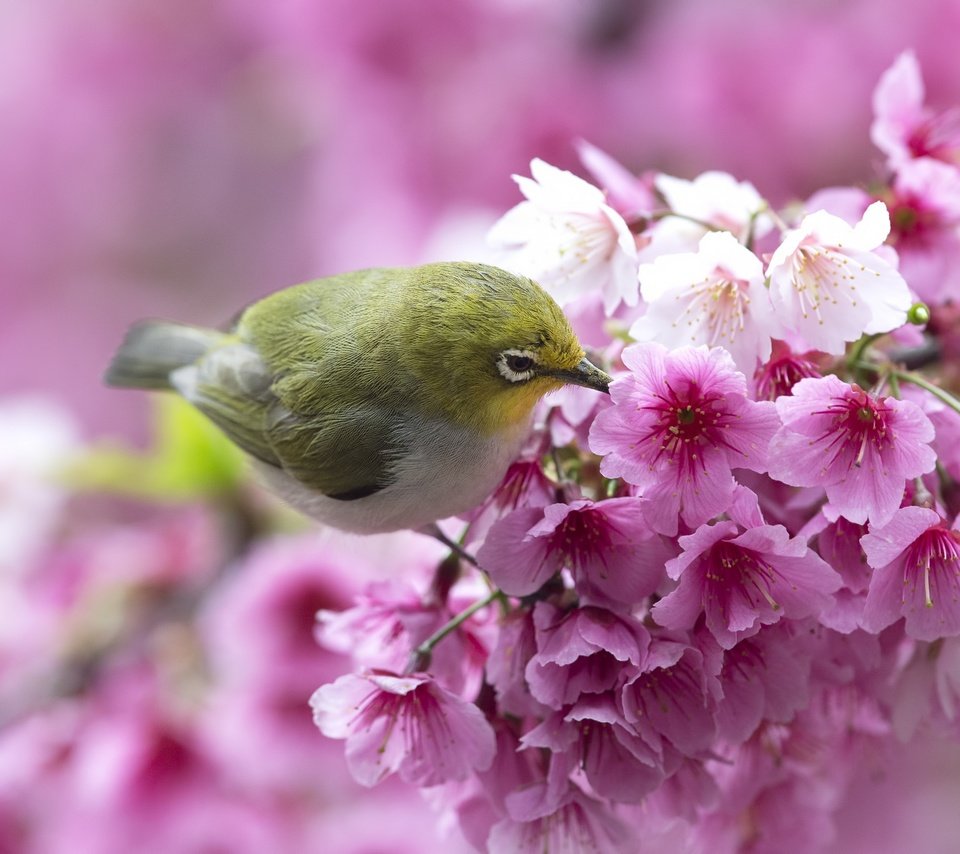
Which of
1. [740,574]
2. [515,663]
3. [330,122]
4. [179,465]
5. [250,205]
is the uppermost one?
[740,574]

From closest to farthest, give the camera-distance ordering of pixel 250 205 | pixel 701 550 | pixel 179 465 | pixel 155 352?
pixel 701 550
pixel 155 352
pixel 179 465
pixel 250 205

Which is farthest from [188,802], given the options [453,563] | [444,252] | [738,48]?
[738,48]

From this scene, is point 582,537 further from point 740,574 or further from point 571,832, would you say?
point 571,832

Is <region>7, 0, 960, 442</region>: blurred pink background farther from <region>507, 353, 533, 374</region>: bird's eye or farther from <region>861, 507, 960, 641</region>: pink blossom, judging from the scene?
<region>861, 507, 960, 641</region>: pink blossom

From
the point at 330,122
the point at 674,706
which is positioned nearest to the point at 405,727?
the point at 674,706

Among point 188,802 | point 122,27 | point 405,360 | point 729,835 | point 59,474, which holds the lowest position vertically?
point 188,802

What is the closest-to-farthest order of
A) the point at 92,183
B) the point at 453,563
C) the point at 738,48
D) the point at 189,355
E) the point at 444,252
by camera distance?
the point at 453,563
the point at 189,355
the point at 444,252
the point at 738,48
the point at 92,183

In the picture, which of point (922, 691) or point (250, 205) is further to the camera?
point (250, 205)

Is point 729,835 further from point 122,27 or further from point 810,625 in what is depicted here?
point 122,27
